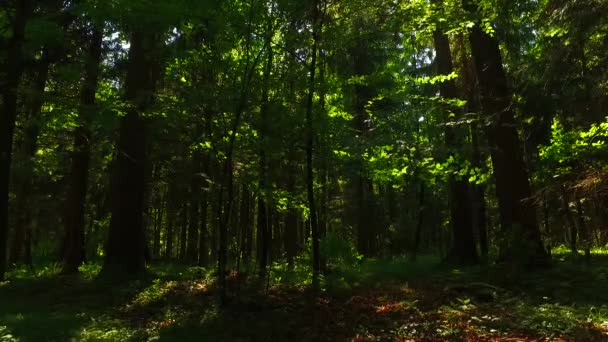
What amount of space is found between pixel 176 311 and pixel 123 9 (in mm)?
5949

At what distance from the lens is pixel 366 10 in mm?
11922

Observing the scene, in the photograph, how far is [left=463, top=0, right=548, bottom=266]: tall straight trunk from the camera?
1155 cm

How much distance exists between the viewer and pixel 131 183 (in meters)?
15.1

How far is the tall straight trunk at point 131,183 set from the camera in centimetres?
1450

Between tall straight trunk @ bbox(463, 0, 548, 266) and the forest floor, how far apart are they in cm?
108

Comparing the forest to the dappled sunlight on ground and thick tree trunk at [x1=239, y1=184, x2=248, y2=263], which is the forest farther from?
thick tree trunk at [x1=239, y1=184, x2=248, y2=263]

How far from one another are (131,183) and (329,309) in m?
8.11

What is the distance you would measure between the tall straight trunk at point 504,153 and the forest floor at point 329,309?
1.08 meters

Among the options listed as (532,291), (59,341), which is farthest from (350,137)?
(59,341)

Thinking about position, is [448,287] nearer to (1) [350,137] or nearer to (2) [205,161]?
(1) [350,137]

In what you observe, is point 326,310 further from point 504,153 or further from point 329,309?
point 504,153

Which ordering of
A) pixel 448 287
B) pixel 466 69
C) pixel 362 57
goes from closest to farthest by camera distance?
pixel 448 287, pixel 466 69, pixel 362 57

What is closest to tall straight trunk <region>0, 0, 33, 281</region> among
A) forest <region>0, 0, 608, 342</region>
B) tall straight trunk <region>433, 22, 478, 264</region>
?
forest <region>0, 0, 608, 342</region>

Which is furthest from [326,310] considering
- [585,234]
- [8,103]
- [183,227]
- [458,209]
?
[183,227]
